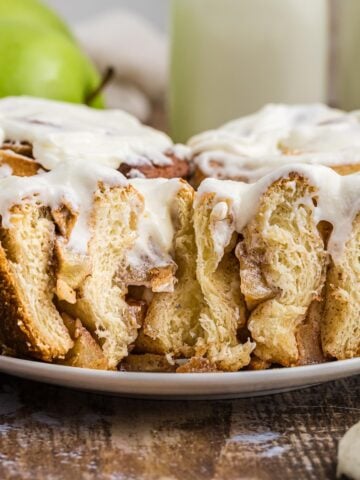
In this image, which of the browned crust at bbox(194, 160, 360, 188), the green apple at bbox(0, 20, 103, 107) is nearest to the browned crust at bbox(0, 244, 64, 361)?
the browned crust at bbox(194, 160, 360, 188)

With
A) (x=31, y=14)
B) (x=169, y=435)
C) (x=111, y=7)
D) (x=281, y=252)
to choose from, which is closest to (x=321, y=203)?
(x=281, y=252)

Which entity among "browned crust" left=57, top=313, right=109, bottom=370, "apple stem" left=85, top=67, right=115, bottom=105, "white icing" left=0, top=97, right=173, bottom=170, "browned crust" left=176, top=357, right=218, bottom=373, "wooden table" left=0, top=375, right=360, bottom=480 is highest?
"white icing" left=0, top=97, right=173, bottom=170

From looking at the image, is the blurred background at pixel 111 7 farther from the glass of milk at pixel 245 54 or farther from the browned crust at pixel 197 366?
the browned crust at pixel 197 366

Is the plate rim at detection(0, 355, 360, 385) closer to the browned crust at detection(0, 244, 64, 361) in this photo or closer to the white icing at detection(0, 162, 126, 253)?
the browned crust at detection(0, 244, 64, 361)

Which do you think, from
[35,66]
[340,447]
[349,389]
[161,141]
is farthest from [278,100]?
[340,447]

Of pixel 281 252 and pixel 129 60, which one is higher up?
pixel 281 252

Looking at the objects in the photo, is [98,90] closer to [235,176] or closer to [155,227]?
[235,176]

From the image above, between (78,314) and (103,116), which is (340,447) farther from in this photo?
(103,116)
